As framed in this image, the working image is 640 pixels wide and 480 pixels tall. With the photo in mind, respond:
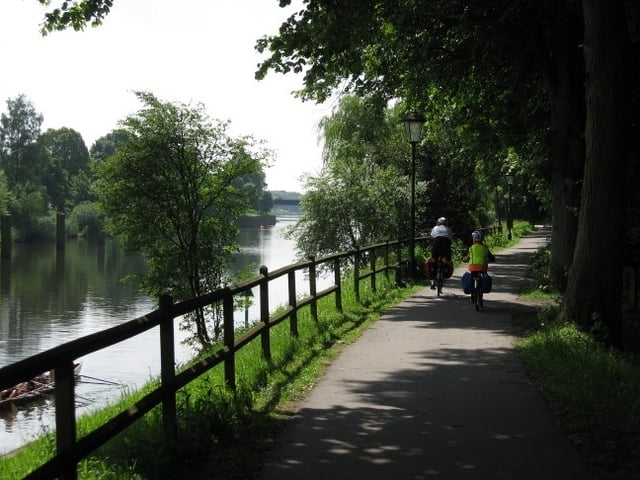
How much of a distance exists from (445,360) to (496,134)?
13559 millimetres

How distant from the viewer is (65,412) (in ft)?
12.7

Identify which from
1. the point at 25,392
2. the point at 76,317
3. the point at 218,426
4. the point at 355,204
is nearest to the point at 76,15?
the point at 218,426

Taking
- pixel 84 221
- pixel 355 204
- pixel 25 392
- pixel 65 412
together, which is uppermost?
pixel 355 204

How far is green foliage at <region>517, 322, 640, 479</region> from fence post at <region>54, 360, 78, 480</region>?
3280 millimetres

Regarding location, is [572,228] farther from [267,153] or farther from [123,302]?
[123,302]

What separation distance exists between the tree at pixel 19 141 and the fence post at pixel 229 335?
363 feet

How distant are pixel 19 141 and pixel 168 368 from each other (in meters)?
113

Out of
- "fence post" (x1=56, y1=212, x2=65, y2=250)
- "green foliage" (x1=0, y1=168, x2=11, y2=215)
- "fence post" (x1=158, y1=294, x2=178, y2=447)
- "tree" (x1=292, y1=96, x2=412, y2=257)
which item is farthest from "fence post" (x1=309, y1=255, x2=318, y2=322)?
"green foliage" (x1=0, y1=168, x2=11, y2=215)

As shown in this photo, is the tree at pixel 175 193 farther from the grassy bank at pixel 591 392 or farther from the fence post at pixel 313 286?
the grassy bank at pixel 591 392

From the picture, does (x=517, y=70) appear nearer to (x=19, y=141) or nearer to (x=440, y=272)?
(x=440, y=272)

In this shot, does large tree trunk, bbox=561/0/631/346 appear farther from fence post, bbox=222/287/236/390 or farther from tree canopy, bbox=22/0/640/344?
fence post, bbox=222/287/236/390

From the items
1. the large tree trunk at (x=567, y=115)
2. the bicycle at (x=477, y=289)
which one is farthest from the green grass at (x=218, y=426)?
the large tree trunk at (x=567, y=115)

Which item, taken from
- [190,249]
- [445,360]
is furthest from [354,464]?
[190,249]

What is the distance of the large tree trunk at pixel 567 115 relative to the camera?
49.3 feet
